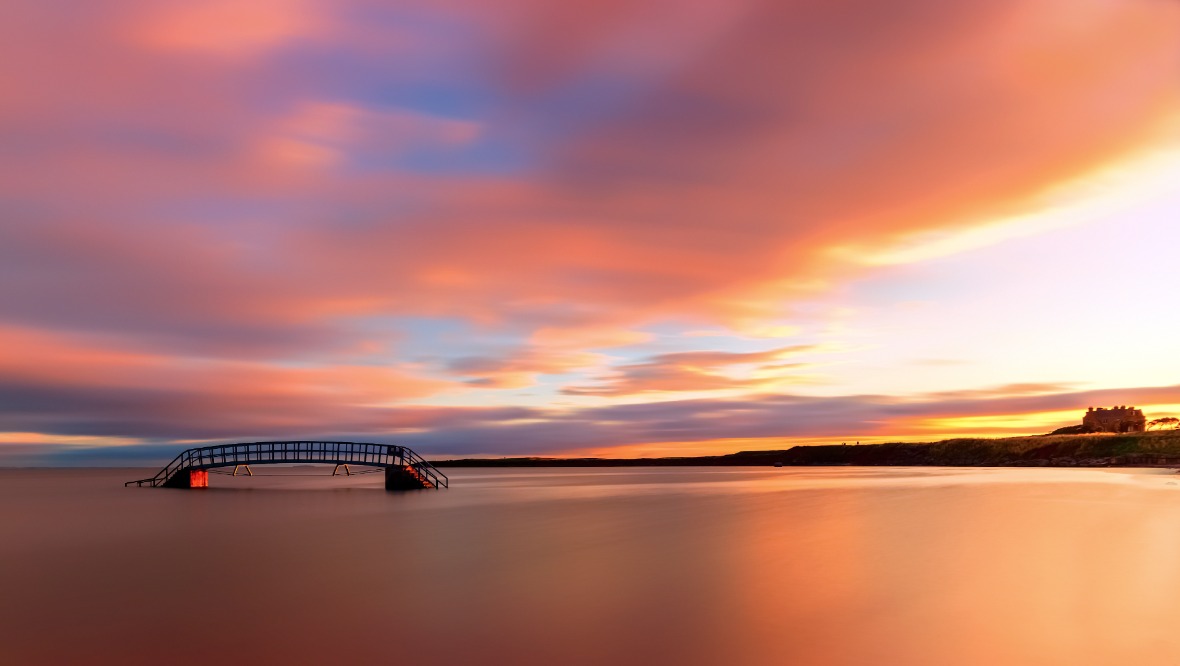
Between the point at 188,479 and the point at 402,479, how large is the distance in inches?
767

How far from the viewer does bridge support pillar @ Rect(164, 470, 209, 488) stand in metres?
67.2

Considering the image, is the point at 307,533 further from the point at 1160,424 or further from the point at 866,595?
the point at 1160,424

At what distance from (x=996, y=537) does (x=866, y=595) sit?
44.6 feet

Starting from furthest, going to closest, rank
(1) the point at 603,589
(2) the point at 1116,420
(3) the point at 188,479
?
(2) the point at 1116,420
(3) the point at 188,479
(1) the point at 603,589

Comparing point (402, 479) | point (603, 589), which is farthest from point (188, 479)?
point (603, 589)

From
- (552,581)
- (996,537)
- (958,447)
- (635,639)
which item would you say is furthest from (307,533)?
(958,447)

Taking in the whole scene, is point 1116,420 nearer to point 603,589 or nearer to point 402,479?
point 402,479

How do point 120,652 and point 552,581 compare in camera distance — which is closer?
point 120,652

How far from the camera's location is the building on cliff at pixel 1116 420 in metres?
142

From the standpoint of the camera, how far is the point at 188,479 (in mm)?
67312

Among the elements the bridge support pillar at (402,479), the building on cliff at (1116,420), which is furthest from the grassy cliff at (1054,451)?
the bridge support pillar at (402,479)

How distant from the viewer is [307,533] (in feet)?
108

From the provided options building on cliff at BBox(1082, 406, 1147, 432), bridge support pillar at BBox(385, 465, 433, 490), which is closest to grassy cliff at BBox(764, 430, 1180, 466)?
building on cliff at BBox(1082, 406, 1147, 432)

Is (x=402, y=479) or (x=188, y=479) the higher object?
(x=188, y=479)
